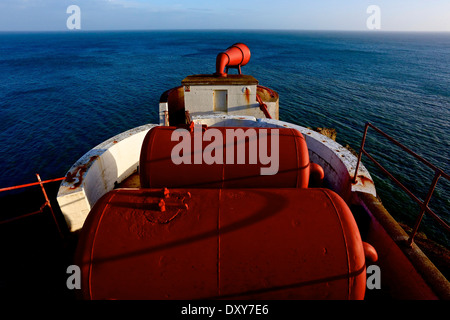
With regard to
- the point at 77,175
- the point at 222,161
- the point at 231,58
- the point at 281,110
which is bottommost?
the point at 77,175

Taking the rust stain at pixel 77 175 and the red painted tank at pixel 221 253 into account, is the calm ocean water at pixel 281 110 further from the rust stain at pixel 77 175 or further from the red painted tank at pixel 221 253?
the red painted tank at pixel 221 253

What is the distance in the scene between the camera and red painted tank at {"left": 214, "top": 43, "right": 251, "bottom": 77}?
15.3 meters

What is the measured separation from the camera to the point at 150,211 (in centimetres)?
414

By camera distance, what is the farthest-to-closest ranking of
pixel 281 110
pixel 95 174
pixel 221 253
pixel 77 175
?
pixel 281 110, pixel 95 174, pixel 77 175, pixel 221 253

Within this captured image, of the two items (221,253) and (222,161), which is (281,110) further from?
(221,253)

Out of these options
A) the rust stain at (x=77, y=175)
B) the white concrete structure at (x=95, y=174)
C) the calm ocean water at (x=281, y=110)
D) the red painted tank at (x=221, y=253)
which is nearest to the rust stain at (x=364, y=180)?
the red painted tank at (x=221, y=253)

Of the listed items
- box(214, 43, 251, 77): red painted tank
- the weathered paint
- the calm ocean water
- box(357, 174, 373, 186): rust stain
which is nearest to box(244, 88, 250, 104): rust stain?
box(214, 43, 251, 77): red painted tank

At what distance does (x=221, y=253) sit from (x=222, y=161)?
8.99 ft

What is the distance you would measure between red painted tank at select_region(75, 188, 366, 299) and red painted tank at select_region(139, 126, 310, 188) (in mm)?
1802

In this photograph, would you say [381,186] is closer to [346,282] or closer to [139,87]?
[346,282]

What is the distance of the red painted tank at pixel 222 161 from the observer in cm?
590

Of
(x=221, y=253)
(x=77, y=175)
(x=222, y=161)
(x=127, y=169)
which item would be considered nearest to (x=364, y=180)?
(x=222, y=161)

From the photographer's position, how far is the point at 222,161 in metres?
6.00

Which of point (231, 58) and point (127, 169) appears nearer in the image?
point (127, 169)
